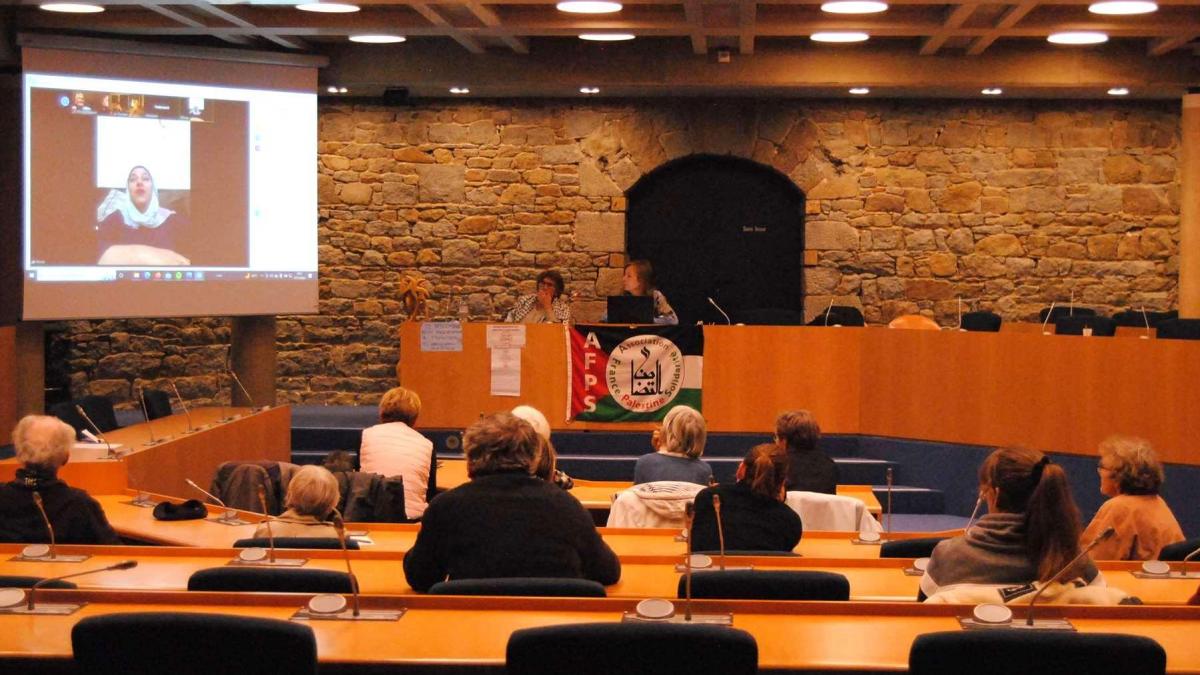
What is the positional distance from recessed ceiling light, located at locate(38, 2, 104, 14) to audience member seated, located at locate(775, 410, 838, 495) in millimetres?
4749

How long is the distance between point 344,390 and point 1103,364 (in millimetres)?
6399

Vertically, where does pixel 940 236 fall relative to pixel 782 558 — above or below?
above

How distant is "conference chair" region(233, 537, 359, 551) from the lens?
4.66m

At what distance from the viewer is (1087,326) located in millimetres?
10062

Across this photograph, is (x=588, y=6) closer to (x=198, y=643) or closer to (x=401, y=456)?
(x=401, y=456)

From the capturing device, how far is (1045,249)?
12.1 metres

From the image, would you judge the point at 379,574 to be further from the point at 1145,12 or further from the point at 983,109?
the point at 983,109

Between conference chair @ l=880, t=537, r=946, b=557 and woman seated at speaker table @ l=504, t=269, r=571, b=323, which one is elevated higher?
woman seated at speaker table @ l=504, t=269, r=571, b=323

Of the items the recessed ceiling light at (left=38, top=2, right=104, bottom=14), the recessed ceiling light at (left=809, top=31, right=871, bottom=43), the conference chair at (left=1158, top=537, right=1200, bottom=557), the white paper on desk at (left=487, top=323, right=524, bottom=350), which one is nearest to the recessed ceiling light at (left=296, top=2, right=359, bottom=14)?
the recessed ceiling light at (left=38, top=2, right=104, bottom=14)

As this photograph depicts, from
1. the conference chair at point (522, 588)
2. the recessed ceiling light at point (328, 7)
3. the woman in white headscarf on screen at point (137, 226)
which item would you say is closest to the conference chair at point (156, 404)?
the woman in white headscarf on screen at point (137, 226)

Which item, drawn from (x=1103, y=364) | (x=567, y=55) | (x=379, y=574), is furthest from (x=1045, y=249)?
(x=379, y=574)

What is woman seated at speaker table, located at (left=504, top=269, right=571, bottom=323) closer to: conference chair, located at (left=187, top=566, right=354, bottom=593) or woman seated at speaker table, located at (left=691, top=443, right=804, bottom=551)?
woman seated at speaker table, located at (left=691, top=443, right=804, bottom=551)

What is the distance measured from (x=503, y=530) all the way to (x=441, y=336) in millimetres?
6198

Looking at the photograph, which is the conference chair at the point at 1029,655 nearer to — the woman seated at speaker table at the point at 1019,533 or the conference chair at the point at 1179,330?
the woman seated at speaker table at the point at 1019,533
